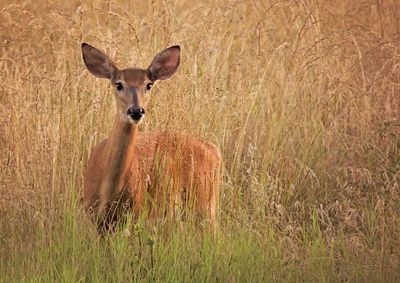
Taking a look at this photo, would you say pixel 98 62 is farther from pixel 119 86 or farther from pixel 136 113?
pixel 136 113

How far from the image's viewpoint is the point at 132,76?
22.5ft

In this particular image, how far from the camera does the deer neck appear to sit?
672 cm

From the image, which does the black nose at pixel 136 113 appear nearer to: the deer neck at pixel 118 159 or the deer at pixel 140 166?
the deer at pixel 140 166

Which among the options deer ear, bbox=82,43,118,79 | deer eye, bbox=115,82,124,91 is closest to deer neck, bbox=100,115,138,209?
deer eye, bbox=115,82,124,91

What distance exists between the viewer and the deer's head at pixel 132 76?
21.7 ft

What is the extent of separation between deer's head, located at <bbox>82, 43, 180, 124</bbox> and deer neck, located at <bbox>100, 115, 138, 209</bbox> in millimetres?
97

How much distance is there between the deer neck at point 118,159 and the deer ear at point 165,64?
1.65 ft

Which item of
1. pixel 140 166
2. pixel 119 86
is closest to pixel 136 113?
pixel 119 86

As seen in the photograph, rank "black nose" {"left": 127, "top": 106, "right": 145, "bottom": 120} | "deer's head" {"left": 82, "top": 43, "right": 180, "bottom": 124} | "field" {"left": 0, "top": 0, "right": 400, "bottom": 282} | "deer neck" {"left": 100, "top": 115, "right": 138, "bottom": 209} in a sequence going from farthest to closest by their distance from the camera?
1. "deer neck" {"left": 100, "top": 115, "right": 138, "bottom": 209}
2. "deer's head" {"left": 82, "top": 43, "right": 180, "bottom": 124}
3. "black nose" {"left": 127, "top": 106, "right": 145, "bottom": 120}
4. "field" {"left": 0, "top": 0, "right": 400, "bottom": 282}

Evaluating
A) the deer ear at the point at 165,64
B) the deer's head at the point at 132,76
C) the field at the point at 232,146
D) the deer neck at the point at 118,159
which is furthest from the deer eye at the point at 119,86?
the field at the point at 232,146

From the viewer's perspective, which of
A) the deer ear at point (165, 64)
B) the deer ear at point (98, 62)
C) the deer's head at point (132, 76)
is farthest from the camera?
the deer ear at point (165, 64)

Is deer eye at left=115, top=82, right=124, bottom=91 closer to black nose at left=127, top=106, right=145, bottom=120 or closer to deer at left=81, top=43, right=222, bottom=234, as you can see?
deer at left=81, top=43, right=222, bottom=234

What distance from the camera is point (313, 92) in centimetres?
855

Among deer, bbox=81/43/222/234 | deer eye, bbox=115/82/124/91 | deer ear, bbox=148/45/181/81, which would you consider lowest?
deer, bbox=81/43/222/234
